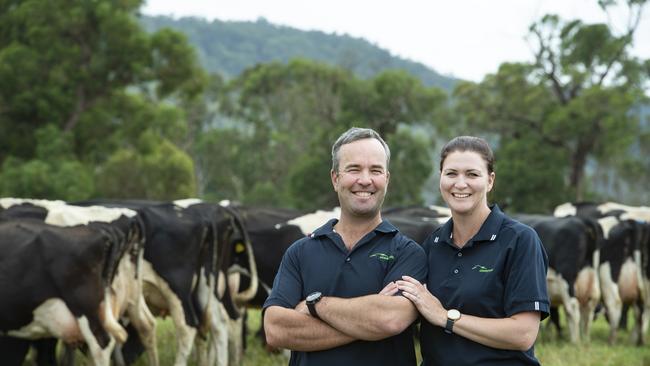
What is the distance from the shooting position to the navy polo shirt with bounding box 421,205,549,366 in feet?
12.9

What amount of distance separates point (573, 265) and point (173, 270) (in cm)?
612

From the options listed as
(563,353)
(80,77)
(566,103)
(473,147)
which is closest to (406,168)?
(566,103)

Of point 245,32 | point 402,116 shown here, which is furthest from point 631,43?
point 245,32

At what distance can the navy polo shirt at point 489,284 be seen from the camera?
154 inches

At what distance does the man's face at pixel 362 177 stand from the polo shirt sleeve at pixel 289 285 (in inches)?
13.3

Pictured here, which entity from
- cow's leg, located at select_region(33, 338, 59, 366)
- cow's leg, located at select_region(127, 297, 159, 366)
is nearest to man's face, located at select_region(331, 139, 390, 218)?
cow's leg, located at select_region(127, 297, 159, 366)

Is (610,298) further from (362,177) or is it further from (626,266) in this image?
(362,177)

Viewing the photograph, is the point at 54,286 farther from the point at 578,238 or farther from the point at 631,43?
the point at 631,43

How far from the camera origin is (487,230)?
13.4 ft

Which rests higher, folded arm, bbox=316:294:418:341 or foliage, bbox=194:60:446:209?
folded arm, bbox=316:294:418:341

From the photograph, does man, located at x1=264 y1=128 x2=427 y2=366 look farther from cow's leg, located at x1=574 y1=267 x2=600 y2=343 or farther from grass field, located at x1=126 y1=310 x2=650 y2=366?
cow's leg, located at x1=574 y1=267 x2=600 y2=343

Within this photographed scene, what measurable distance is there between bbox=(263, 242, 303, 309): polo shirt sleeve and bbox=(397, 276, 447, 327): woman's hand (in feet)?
1.66

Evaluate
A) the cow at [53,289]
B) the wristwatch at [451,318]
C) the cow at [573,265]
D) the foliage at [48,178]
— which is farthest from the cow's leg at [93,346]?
the foliage at [48,178]

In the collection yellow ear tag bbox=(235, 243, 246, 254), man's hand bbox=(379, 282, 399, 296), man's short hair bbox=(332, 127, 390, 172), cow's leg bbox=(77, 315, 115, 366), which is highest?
man's short hair bbox=(332, 127, 390, 172)
